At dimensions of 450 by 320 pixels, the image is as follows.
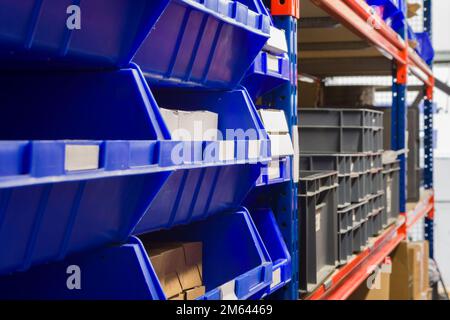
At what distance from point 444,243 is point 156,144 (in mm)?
8776

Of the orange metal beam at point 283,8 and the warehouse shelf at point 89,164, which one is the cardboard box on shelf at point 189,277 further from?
the orange metal beam at point 283,8

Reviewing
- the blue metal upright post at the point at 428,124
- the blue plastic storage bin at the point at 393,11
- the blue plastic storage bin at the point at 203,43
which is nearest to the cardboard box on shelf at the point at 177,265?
the blue plastic storage bin at the point at 203,43

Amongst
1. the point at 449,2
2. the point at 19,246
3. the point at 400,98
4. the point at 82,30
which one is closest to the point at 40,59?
the point at 82,30

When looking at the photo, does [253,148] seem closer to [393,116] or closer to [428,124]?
[393,116]

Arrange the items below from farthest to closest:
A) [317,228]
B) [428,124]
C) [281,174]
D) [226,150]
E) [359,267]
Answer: [428,124], [359,267], [317,228], [281,174], [226,150]

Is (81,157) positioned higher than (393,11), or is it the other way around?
(393,11)

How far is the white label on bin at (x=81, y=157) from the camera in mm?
A: 1116

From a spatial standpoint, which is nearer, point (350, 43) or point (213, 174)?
point (213, 174)

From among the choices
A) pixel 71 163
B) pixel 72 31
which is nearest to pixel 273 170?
pixel 72 31

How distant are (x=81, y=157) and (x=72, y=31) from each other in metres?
0.26

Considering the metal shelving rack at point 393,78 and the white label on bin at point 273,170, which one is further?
the metal shelving rack at point 393,78

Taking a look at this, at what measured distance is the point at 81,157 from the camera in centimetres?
115
